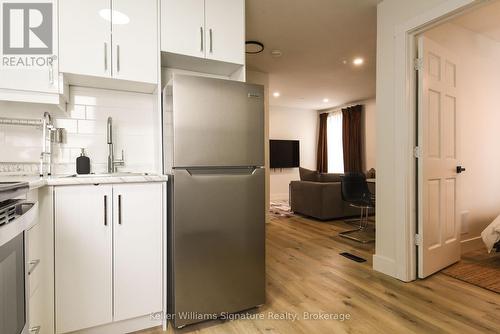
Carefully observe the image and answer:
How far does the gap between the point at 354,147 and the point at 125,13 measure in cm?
633

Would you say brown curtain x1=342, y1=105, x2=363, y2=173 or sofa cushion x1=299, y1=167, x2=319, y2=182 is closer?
sofa cushion x1=299, y1=167, x2=319, y2=182

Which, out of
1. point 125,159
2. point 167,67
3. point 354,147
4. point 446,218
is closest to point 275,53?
point 167,67

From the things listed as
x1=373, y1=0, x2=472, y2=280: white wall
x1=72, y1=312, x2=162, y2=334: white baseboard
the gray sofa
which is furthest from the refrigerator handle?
the gray sofa

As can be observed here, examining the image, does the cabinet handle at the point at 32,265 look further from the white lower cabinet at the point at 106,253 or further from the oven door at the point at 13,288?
the oven door at the point at 13,288

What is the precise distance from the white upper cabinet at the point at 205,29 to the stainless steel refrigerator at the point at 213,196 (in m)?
0.40

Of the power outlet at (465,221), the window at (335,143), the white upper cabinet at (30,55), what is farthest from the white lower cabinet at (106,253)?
the window at (335,143)

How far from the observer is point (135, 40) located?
176cm

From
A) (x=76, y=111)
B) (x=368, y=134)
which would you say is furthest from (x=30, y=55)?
(x=368, y=134)

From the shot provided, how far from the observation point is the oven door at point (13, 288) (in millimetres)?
804

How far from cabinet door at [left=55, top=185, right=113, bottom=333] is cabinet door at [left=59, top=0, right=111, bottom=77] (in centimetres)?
77

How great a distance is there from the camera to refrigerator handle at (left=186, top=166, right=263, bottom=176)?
1.63m

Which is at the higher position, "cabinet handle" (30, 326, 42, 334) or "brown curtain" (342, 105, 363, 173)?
"brown curtain" (342, 105, 363, 173)

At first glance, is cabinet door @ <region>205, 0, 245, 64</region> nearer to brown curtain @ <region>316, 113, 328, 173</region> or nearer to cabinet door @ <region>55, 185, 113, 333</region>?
cabinet door @ <region>55, 185, 113, 333</region>

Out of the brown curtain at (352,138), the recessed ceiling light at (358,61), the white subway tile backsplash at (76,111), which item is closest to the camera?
the white subway tile backsplash at (76,111)
